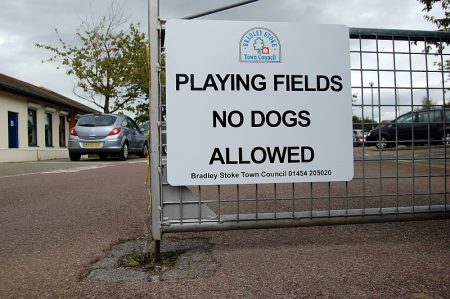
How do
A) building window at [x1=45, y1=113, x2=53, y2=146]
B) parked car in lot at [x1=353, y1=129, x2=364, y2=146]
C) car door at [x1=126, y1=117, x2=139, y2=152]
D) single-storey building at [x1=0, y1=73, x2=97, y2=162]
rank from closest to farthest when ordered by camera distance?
parked car in lot at [x1=353, y1=129, x2=364, y2=146], car door at [x1=126, y1=117, x2=139, y2=152], single-storey building at [x1=0, y1=73, x2=97, y2=162], building window at [x1=45, y1=113, x2=53, y2=146]

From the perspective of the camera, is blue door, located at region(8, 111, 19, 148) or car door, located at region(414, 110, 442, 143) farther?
blue door, located at region(8, 111, 19, 148)

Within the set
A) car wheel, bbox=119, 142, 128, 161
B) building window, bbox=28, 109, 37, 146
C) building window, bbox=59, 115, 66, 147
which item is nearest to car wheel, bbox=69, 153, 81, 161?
car wheel, bbox=119, 142, 128, 161

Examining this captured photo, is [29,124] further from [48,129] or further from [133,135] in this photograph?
[133,135]

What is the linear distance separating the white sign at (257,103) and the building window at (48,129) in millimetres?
23596

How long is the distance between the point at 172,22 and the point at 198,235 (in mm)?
1769

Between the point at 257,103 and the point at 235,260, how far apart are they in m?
1.08

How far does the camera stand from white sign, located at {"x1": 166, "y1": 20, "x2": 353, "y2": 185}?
9.57ft

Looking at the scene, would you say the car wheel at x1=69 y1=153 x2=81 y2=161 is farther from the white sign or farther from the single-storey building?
the white sign

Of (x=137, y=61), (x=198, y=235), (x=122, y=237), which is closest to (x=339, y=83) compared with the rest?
(x=198, y=235)

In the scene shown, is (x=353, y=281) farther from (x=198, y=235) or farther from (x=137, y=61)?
(x=137, y=61)

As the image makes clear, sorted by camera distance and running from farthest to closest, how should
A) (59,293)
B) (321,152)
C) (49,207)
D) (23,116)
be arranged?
(23,116)
(49,207)
(321,152)
(59,293)

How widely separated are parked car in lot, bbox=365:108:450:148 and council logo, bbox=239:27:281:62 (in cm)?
99

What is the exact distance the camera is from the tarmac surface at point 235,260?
2508 millimetres

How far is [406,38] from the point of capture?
137 inches
